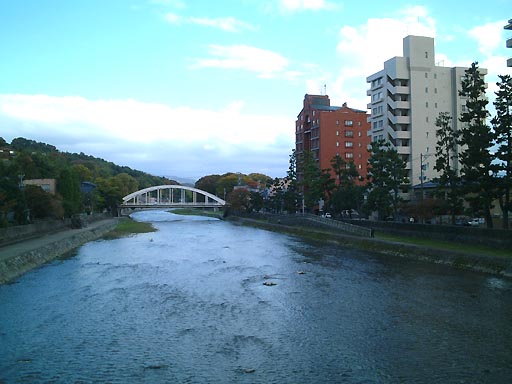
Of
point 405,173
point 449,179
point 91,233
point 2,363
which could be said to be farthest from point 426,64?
point 2,363

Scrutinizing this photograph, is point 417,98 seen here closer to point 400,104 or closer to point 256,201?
point 400,104

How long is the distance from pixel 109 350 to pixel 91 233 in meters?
31.9

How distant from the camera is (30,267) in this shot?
2047 cm

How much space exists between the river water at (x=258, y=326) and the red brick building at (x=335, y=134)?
40224mm

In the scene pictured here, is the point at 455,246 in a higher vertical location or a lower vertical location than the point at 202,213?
higher

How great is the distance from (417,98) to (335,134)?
15.7 metres

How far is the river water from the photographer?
806 centimetres

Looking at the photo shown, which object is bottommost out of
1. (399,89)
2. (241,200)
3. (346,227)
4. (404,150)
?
(346,227)

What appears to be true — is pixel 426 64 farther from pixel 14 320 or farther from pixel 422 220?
pixel 14 320

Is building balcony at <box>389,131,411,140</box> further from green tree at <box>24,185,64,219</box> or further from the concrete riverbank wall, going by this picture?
green tree at <box>24,185,64,219</box>

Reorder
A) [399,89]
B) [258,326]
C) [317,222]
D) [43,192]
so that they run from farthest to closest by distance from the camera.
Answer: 1. [399,89]
2. [317,222]
3. [43,192]
4. [258,326]

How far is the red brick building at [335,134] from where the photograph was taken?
59.7 m

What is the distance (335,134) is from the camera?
197 ft


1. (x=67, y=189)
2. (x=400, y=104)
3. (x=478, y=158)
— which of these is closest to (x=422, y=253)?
(x=478, y=158)
